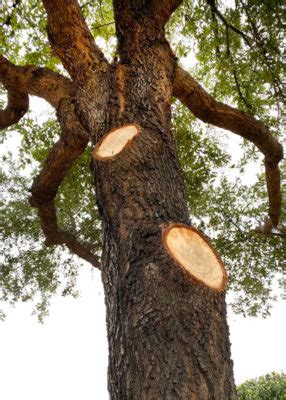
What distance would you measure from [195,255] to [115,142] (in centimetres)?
144

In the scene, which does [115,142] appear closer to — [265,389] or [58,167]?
[58,167]

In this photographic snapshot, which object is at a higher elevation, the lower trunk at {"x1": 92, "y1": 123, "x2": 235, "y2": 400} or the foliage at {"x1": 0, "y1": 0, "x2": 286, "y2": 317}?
the foliage at {"x1": 0, "y1": 0, "x2": 286, "y2": 317}

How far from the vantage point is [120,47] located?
15.3ft

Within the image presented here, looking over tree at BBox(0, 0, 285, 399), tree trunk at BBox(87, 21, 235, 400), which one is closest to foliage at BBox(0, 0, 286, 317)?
tree at BBox(0, 0, 285, 399)

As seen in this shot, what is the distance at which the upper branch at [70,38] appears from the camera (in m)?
4.64

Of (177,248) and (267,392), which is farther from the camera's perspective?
(267,392)

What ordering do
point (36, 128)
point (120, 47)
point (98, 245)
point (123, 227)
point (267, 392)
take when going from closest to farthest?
1. point (123, 227)
2. point (120, 47)
3. point (36, 128)
4. point (98, 245)
5. point (267, 392)

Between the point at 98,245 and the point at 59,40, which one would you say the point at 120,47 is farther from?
the point at 98,245

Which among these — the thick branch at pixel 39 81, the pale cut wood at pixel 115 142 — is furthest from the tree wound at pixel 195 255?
the thick branch at pixel 39 81

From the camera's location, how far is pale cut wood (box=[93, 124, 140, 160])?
10.9ft

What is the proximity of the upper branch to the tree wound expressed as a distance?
9.36 ft

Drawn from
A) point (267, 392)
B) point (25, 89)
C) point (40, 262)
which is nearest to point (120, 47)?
point (25, 89)

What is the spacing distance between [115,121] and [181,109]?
566 centimetres

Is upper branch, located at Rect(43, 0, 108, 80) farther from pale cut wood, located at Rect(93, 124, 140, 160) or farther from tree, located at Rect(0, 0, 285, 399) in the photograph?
pale cut wood, located at Rect(93, 124, 140, 160)
